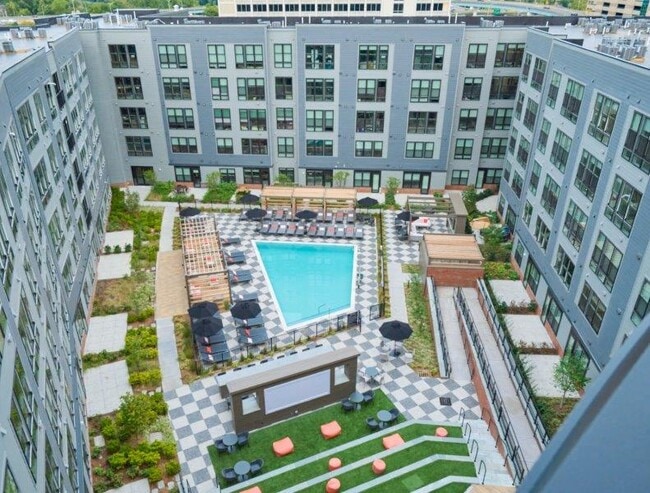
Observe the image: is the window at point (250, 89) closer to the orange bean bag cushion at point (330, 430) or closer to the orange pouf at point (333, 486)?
the orange bean bag cushion at point (330, 430)

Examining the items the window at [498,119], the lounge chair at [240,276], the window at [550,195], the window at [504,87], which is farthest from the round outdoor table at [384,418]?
the window at [504,87]

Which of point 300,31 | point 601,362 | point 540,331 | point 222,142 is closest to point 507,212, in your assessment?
point 540,331

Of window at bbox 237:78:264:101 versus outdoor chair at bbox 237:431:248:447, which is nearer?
outdoor chair at bbox 237:431:248:447

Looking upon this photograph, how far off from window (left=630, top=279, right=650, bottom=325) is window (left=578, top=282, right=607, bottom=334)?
2.36 meters

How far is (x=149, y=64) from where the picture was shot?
44250mm

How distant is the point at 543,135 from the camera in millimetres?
33125

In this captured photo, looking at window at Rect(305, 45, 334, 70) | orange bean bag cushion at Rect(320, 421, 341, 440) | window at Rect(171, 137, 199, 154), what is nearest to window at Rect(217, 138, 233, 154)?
window at Rect(171, 137, 199, 154)

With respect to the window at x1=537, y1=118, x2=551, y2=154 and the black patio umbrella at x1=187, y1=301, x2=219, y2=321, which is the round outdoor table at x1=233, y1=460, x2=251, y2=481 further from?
the window at x1=537, y1=118, x2=551, y2=154

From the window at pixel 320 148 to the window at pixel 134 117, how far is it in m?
15.7

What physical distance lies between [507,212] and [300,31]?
2351cm

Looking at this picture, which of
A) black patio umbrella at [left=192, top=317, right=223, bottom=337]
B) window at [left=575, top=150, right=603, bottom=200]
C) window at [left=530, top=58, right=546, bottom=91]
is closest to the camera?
window at [left=575, top=150, right=603, bottom=200]

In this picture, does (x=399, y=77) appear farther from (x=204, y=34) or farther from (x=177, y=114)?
(x=177, y=114)

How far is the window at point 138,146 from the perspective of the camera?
1866 inches

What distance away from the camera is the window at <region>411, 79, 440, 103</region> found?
4359 cm
